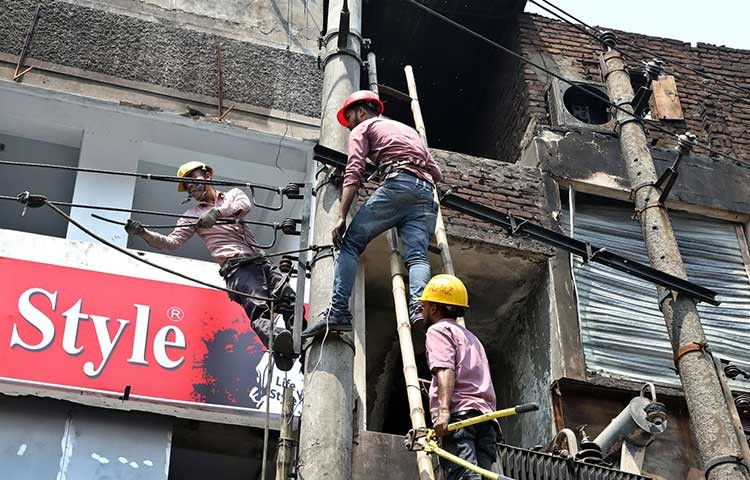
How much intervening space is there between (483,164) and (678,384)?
9.47 feet

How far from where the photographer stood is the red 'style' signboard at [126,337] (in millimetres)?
8016

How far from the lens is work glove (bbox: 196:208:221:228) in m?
7.34

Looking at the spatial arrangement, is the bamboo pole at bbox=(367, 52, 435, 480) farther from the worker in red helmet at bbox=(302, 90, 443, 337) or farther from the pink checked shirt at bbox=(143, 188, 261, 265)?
the pink checked shirt at bbox=(143, 188, 261, 265)

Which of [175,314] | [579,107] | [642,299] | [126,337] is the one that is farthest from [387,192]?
[579,107]

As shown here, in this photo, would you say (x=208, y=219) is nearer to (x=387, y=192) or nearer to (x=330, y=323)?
(x=387, y=192)

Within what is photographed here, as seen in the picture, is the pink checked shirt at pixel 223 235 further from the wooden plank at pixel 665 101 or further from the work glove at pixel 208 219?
the wooden plank at pixel 665 101

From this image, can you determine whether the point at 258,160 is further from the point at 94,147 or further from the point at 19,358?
the point at 19,358

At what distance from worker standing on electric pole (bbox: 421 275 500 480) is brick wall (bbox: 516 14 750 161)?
6.23 meters

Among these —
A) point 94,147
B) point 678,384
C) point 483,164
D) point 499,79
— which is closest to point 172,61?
point 94,147

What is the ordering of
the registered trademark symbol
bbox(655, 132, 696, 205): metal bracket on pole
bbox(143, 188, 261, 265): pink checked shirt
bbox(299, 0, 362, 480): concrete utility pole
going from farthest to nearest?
the registered trademark symbol < bbox(143, 188, 261, 265): pink checked shirt < bbox(655, 132, 696, 205): metal bracket on pole < bbox(299, 0, 362, 480): concrete utility pole

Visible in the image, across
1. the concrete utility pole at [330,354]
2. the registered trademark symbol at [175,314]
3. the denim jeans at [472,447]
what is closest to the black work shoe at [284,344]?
the concrete utility pole at [330,354]

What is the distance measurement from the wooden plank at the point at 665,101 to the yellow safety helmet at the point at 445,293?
22.4 ft

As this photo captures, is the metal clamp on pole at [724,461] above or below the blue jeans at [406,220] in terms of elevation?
below

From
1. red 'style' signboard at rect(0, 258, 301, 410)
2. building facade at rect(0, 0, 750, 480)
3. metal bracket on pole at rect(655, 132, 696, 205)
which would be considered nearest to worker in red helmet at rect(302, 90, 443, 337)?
metal bracket on pole at rect(655, 132, 696, 205)
